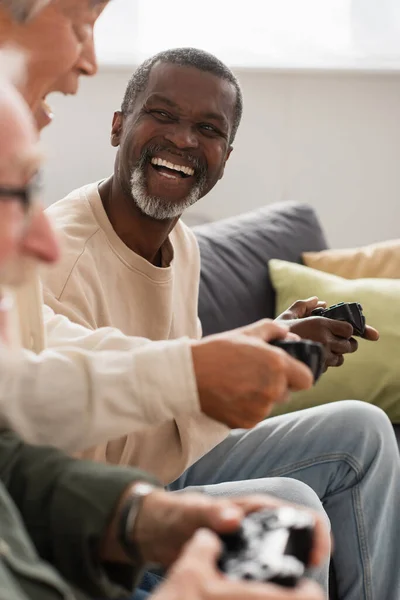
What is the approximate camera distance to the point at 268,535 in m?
0.80

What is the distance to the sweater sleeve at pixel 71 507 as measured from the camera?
0.90m

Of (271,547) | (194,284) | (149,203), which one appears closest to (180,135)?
(149,203)

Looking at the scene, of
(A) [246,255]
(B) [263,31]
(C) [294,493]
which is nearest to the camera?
(C) [294,493]

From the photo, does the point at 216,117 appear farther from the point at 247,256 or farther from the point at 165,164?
the point at 247,256

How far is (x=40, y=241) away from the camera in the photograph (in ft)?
2.89

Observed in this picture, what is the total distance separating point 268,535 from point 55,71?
603 mm

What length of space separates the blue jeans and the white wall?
1701mm

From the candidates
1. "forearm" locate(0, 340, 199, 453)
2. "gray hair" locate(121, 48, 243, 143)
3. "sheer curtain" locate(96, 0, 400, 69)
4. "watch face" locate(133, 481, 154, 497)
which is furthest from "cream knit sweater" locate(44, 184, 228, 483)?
"sheer curtain" locate(96, 0, 400, 69)

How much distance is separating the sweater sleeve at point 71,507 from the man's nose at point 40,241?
212mm

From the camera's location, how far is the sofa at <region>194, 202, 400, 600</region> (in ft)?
7.70

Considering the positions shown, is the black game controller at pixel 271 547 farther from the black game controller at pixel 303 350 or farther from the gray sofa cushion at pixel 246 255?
the gray sofa cushion at pixel 246 255

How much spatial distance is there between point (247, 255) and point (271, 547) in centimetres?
176

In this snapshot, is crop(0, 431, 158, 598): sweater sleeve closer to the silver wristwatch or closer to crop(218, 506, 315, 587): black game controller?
the silver wristwatch

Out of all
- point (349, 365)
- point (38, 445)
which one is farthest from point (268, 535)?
point (349, 365)
